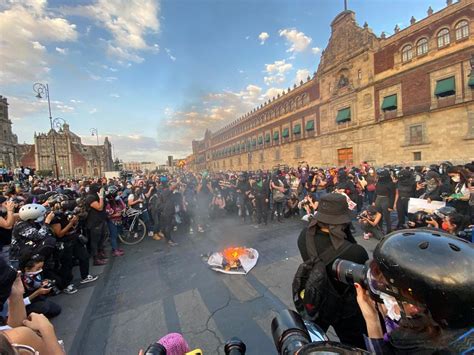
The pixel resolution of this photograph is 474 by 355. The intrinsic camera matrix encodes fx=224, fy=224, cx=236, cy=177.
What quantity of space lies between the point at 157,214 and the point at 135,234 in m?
0.98

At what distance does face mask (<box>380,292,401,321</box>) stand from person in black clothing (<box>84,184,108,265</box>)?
5976 mm

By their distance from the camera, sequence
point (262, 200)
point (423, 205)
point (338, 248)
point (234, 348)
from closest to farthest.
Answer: point (234, 348) → point (338, 248) → point (423, 205) → point (262, 200)

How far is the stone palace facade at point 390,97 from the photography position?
18391mm

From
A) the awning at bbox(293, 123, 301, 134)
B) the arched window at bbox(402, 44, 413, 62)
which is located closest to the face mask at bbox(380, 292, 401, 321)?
the arched window at bbox(402, 44, 413, 62)

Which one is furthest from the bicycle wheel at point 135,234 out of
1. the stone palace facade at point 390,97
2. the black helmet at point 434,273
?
the stone palace facade at point 390,97

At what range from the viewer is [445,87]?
18.9 metres

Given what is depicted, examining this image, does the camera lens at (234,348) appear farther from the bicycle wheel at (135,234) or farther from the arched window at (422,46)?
the arched window at (422,46)

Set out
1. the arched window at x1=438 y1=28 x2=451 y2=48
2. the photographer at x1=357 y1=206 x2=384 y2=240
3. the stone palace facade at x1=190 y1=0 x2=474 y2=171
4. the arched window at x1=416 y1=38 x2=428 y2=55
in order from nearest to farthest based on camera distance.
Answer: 1. the photographer at x1=357 y1=206 x2=384 y2=240
2. the stone palace facade at x1=190 y1=0 x2=474 y2=171
3. the arched window at x1=438 y1=28 x2=451 y2=48
4. the arched window at x1=416 y1=38 x2=428 y2=55

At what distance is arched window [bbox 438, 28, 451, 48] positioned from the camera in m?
19.0

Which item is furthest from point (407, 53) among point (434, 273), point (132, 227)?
point (434, 273)

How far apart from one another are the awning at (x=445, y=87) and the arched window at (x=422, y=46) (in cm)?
335

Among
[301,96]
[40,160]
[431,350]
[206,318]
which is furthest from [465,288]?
[40,160]

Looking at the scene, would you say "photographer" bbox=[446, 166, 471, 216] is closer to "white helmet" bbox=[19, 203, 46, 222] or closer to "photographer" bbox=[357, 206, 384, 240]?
"photographer" bbox=[357, 206, 384, 240]

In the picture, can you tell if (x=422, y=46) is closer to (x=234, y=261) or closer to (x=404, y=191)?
(x=404, y=191)
